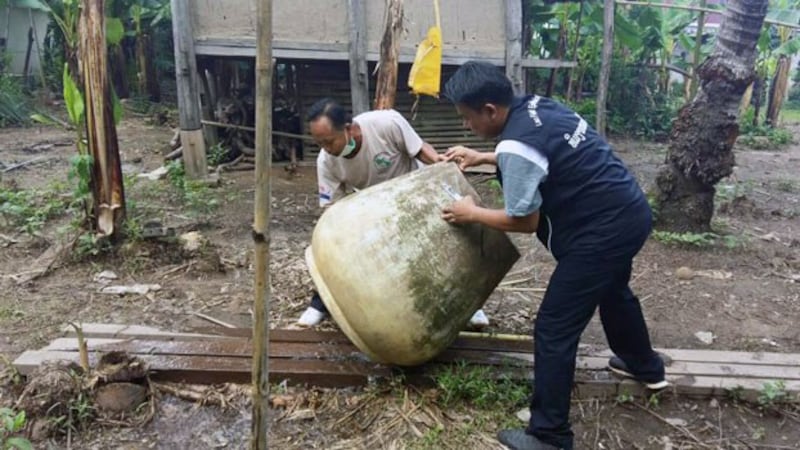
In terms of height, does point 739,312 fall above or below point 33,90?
below

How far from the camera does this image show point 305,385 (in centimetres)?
308

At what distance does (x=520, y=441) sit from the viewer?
2.62 meters

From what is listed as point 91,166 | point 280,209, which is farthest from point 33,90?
point 91,166

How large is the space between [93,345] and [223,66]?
7.56 metres

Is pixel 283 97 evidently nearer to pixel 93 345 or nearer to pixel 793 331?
pixel 93 345

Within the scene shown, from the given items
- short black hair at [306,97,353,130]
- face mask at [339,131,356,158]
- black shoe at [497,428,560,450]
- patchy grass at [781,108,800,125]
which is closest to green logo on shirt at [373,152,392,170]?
face mask at [339,131,356,158]

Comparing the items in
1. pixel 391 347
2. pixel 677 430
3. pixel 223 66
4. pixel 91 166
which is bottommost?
pixel 677 430

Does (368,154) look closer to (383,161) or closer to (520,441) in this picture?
(383,161)

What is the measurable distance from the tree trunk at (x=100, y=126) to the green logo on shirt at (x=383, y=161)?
253 cm

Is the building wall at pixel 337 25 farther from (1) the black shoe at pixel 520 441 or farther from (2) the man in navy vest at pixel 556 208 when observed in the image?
(1) the black shoe at pixel 520 441

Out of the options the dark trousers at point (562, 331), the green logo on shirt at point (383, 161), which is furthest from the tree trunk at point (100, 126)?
the dark trousers at point (562, 331)

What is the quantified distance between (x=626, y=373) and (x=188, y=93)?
6366mm

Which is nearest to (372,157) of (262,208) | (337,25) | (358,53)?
(262,208)

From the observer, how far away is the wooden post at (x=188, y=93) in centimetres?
730
